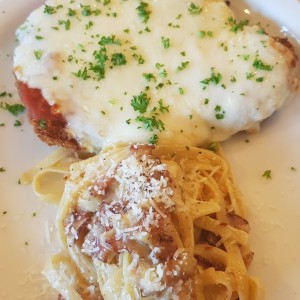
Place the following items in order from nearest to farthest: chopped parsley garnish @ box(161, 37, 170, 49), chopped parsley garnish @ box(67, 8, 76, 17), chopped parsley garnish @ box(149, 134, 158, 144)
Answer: chopped parsley garnish @ box(149, 134, 158, 144) < chopped parsley garnish @ box(161, 37, 170, 49) < chopped parsley garnish @ box(67, 8, 76, 17)

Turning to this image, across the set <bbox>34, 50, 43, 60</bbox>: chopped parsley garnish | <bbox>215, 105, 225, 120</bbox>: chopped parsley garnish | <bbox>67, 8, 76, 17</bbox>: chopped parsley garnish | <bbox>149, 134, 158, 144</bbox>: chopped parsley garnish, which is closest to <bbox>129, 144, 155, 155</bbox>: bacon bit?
<bbox>149, 134, 158, 144</bbox>: chopped parsley garnish

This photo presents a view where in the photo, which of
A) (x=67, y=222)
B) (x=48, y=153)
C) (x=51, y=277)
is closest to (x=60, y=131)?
(x=48, y=153)

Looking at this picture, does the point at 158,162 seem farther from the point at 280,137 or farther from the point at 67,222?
the point at 280,137

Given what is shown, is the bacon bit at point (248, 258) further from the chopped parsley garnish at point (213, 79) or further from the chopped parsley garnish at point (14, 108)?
the chopped parsley garnish at point (14, 108)

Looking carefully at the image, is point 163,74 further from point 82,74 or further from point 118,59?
point 82,74

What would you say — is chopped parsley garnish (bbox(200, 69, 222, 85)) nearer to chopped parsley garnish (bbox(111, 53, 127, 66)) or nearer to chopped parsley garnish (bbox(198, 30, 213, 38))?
chopped parsley garnish (bbox(198, 30, 213, 38))
